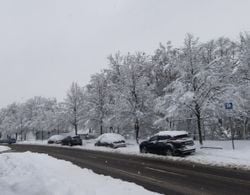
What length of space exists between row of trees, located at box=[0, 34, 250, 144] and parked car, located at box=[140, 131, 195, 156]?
3.22 m

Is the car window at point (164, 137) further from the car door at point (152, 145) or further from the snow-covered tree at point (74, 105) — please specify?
the snow-covered tree at point (74, 105)

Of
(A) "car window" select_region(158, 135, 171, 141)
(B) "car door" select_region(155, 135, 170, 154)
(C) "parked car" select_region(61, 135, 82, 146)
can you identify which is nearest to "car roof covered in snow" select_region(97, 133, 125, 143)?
(C) "parked car" select_region(61, 135, 82, 146)

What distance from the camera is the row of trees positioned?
86.4ft

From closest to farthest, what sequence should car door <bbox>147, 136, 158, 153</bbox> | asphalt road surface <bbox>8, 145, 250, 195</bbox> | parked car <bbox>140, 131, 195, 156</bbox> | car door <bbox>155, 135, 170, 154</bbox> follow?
asphalt road surface <bbox>8, 145, 250, 195</bbox>
parked car <bbox>140, 131, 195, 156</bbox>
car door <bbox>155, 135, 170, 154</bbox>
car door <bbox>147, 136, 158, 153</bbox>

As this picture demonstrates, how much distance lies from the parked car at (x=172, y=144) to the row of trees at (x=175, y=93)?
3.22 metres

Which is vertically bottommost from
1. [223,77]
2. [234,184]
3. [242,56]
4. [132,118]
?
[234,184]

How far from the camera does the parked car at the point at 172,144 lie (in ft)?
74.5

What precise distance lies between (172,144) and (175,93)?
5.96 meters

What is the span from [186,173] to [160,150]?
955cm

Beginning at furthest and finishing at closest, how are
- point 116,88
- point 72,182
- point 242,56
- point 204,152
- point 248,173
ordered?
point 116,88, point 242,56, point 204,152, point 248,173, point 72,182

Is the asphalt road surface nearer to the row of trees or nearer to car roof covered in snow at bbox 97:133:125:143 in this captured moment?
the row of trees

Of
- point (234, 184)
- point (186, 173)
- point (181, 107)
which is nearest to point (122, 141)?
point (181, 107)

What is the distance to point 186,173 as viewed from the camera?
14891 millimetres

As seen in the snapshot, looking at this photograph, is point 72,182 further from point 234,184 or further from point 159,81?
point 159,81
